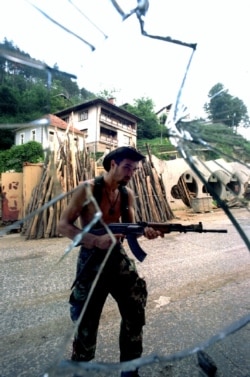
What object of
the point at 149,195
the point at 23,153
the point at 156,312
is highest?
the point at 23,153

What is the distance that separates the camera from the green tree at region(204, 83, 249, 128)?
1.25 meters

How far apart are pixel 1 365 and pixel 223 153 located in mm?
2082

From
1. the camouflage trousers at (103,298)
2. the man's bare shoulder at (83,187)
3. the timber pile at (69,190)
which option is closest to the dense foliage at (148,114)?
the man's bare shoulder at (83,187)

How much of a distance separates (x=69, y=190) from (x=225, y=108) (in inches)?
204

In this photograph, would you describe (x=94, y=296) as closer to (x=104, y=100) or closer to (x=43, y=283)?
(x=104, y=100)

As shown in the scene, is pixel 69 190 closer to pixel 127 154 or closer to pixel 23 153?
pixel 23 153

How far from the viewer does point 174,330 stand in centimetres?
235

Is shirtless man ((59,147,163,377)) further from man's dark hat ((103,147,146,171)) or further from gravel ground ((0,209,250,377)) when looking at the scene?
gravel ground ((0,209,250,377))

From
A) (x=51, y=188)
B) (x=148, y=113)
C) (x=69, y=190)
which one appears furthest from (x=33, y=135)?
(x=51, y=188)

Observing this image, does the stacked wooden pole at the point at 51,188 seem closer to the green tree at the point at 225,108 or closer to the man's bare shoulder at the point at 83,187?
the man's bare shoulder at the point at 83,187

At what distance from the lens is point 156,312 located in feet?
8.77

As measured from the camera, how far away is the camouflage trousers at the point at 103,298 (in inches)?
65.4

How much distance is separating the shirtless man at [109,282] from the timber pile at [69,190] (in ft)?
11.3

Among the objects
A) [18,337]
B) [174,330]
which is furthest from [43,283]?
[174,330]
